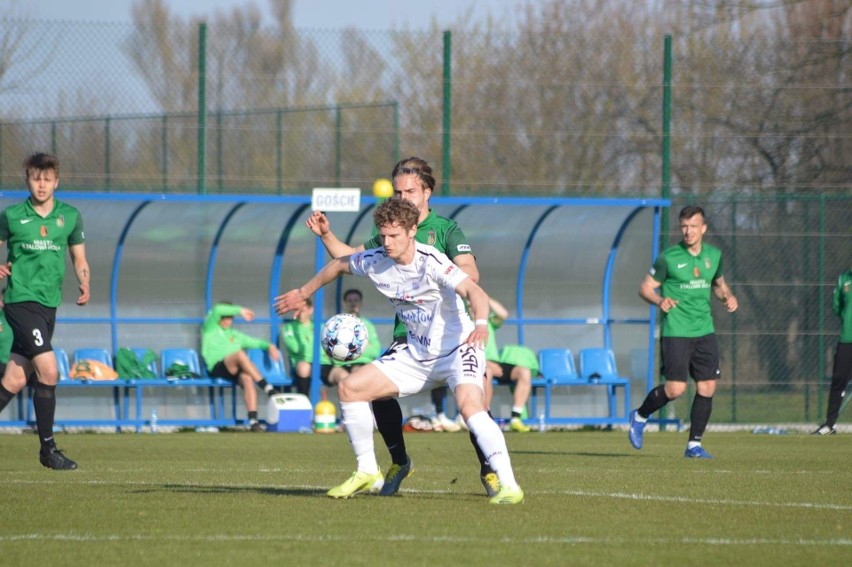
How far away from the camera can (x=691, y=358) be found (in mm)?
11617

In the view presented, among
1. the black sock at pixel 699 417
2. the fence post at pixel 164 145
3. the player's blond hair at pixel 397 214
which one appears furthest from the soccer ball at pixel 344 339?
the fence post at pixel 164 145

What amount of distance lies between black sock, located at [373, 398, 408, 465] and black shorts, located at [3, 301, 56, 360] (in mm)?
2724

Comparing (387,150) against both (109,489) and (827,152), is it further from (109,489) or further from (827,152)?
(109,489)

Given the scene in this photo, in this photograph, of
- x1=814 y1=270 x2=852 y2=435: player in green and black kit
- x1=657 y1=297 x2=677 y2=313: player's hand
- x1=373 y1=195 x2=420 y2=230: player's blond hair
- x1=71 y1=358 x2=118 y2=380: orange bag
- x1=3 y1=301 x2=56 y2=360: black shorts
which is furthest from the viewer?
x1=71 y1=358 x2=118 y2=380: orange bag

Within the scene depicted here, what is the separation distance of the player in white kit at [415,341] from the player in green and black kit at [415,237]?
22 cm

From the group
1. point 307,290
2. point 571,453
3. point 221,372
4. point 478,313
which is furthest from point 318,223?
point 221,372

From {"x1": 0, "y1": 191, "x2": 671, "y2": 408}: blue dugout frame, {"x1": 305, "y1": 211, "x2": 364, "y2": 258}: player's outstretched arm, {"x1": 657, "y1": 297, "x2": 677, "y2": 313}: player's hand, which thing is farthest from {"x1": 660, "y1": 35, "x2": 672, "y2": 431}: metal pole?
{"x1": 305, "y1": 211, "x2": 364, "y2": 258}: player's outstretched arm

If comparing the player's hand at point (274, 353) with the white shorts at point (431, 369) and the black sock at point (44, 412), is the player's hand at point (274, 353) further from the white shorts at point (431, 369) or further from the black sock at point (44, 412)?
the white shorts at point (431, 369)

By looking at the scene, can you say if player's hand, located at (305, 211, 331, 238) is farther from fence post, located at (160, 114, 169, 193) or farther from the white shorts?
fence post, located at (160, 114, 169, 193)

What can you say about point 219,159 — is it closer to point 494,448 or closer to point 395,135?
point 395,135

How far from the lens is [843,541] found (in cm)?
599

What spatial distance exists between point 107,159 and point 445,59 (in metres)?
4.59

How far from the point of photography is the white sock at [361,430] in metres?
7.52

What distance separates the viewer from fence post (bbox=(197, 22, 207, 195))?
17.3 meters
